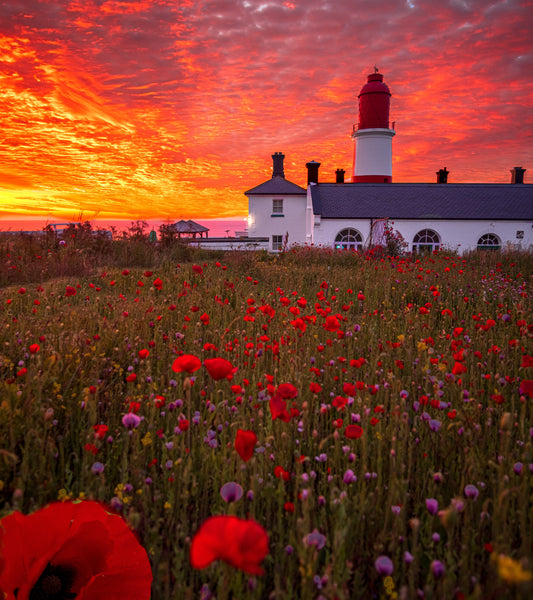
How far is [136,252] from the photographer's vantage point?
13.1 m

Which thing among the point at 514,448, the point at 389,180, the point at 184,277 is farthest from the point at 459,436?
the point at 389,180

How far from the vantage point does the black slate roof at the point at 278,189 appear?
105ft

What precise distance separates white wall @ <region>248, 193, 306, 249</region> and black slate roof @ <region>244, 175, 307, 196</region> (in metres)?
0.37

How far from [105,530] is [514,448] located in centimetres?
212

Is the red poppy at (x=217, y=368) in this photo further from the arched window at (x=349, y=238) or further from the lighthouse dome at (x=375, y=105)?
the lighthouse dome at (x=375, y=105)

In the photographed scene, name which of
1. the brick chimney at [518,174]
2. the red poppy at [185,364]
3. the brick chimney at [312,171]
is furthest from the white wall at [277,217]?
the red poppy at [185,364]

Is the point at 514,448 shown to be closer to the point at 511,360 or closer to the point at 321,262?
the point at 511,360

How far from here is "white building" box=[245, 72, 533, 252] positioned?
2634 centimetres

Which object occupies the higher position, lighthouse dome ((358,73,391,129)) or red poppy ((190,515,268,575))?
lighthouse dome ((358,73,391,129))

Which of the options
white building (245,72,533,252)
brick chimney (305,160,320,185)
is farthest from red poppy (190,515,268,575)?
brick chimney (305,160,320,185)

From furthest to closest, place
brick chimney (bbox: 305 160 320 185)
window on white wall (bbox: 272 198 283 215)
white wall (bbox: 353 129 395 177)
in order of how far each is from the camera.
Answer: white wall (bbox: 353 129 395 177) < window on white wall (bbox: 272 198 283 215) < brick chimney (bbox: 305 160 320 185)

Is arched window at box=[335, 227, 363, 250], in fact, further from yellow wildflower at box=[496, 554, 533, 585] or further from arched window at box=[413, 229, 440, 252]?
yellow wildflower at box=[496, 554, 533, 585]

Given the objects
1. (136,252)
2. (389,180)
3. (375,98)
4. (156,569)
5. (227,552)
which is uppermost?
(375,98)

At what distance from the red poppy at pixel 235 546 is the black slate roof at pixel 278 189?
32.5 metres
